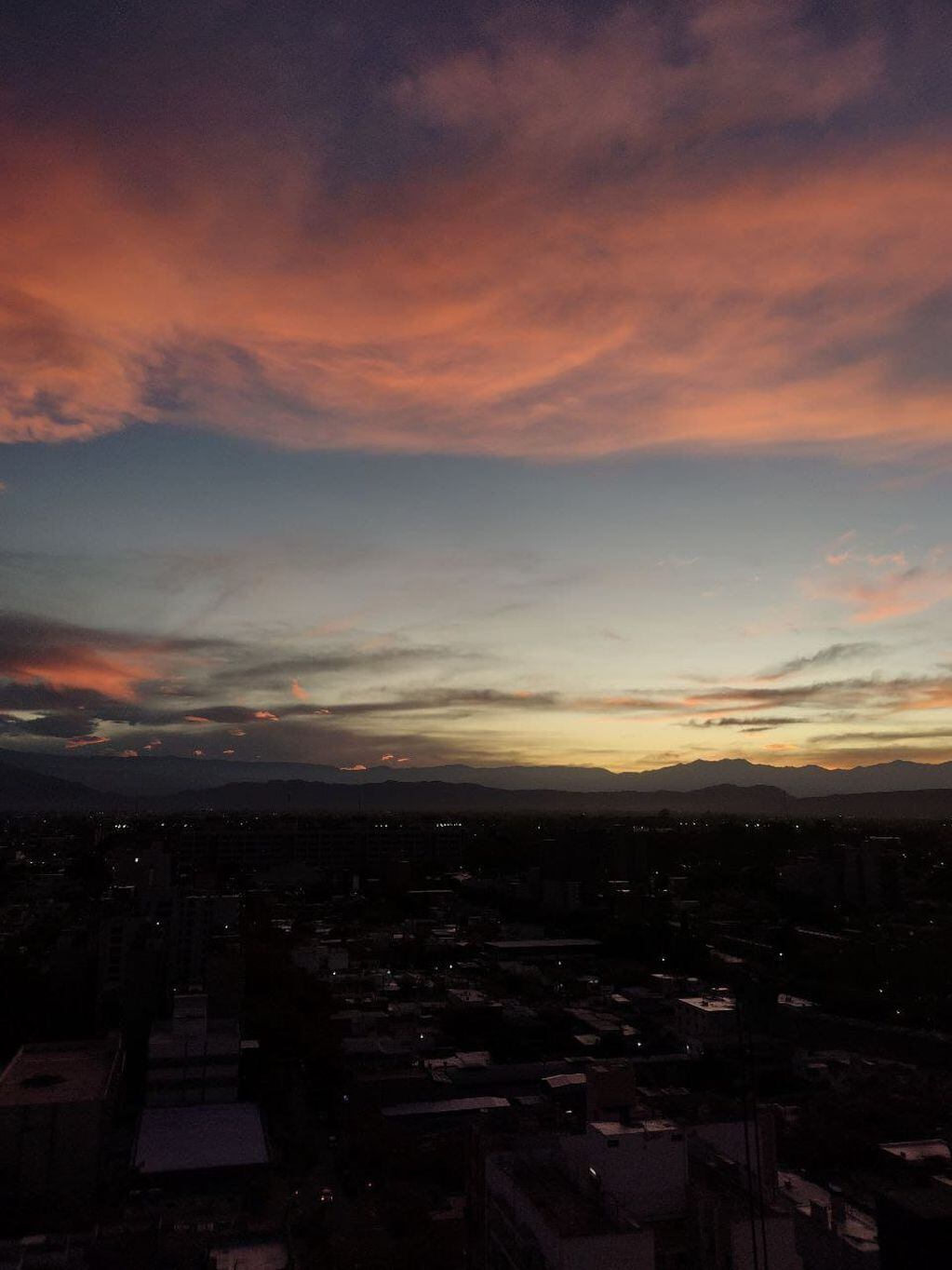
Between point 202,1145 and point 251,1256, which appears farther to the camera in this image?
point 202,1145

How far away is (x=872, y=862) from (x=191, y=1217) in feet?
88.8

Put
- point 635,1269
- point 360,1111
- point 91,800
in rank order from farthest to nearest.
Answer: point 91,800 < point 360,1111 < point 635,1269

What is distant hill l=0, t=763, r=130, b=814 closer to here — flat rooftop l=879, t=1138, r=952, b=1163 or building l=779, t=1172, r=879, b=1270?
flat rooftop l=879, t=1138, r=952, b=1163

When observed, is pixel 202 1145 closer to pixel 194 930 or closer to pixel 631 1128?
pixel 631 1128

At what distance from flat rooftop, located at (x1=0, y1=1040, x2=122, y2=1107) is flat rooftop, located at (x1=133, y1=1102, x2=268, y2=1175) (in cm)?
73

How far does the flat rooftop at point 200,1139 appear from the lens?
998 centimetres

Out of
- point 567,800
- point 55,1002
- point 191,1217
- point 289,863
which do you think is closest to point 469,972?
point 55,1002

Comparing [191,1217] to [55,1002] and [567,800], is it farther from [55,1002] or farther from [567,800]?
[567,800]

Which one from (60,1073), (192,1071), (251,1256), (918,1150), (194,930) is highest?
(194,930)

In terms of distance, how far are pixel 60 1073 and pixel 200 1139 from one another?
1.97 metres

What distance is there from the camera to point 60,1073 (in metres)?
11.3

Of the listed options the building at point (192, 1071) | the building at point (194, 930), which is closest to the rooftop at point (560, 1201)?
the building at point (192, 1071)

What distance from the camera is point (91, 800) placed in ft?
537

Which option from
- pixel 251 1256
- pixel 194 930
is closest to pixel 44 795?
pixel 194 930
